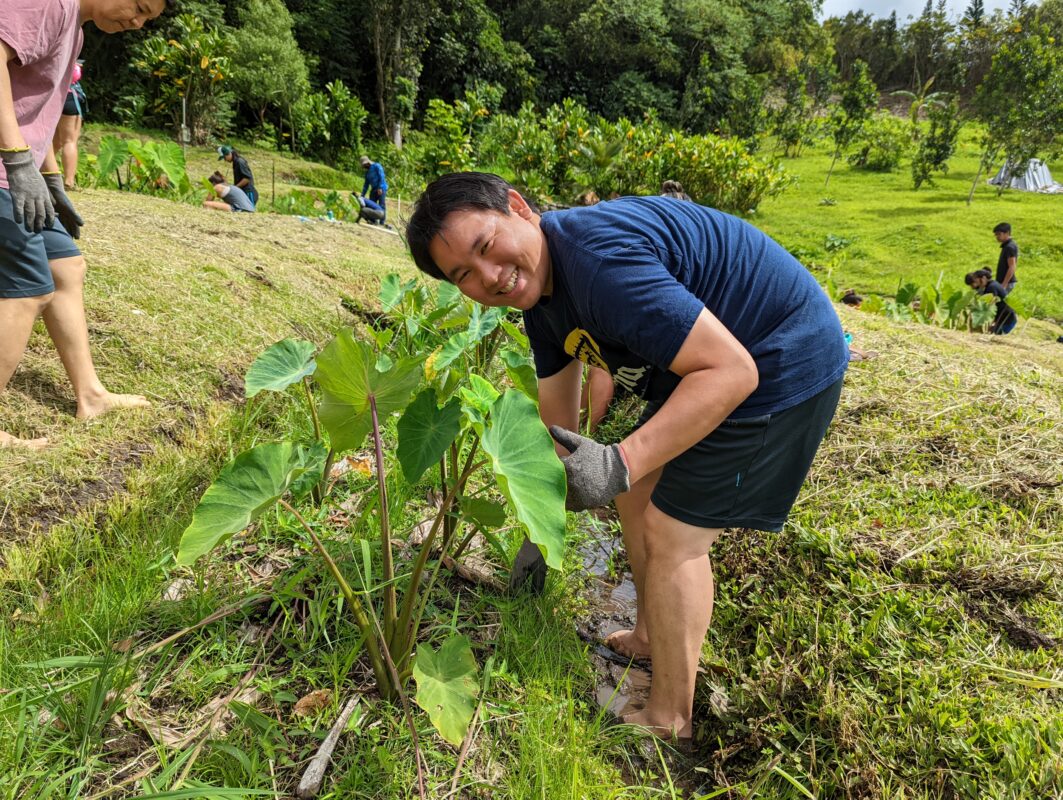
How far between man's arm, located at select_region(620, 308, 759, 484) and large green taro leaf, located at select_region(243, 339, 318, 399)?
759mm

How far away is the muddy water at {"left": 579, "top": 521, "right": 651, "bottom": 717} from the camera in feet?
4.68

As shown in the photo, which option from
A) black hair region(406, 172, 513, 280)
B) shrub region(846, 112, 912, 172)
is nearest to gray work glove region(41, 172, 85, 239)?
black hair region(406, 172, 513, 280)

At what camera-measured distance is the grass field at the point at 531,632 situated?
3.46 ft

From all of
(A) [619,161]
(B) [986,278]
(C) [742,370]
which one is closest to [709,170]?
(A) [619,161]

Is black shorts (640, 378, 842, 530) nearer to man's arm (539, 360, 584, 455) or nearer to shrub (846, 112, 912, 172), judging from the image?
man's arm (539, 360, 584, 455)

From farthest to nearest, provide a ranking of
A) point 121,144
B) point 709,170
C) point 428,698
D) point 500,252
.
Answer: point 709,170, point 121,144, point 500,252, point 428,698

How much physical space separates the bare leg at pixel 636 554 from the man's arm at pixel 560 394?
0.20 meters

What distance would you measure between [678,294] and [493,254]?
36 centimetres

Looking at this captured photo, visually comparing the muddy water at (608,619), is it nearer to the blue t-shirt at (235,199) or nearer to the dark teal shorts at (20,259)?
the dark teal shorts at (20,259)

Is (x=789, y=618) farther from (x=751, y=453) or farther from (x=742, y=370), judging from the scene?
(x=742, y=370)

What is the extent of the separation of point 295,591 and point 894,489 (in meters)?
1.63

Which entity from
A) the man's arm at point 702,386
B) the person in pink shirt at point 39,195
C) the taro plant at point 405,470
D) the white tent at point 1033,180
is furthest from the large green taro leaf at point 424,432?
the white tent at point 1033,180

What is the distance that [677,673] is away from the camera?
4.04ft

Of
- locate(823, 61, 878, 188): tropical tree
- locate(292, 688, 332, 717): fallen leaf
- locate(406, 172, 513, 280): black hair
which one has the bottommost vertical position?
locate(292, 688, 332, 717): fallen leaf
